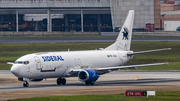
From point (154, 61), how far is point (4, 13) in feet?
332

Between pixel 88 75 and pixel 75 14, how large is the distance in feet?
411

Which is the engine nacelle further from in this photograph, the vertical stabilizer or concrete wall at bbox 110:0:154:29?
concrete wall at bbox 110:0:154:29

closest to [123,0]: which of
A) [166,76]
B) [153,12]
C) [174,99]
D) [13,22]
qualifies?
[153,12]

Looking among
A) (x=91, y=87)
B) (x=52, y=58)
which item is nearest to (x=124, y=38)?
(x=52, y=58)

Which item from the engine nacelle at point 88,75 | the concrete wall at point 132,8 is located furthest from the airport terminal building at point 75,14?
the engine nacelle at point 88,75

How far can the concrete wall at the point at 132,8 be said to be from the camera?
16138 centimetres

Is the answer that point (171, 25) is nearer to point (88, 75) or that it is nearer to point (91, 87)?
point (88, 75)

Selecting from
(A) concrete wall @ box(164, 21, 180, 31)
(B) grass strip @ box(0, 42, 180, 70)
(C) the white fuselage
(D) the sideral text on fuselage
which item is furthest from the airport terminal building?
(D) the sideral text on fuselage

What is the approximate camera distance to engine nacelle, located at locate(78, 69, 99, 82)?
4488 centimetres

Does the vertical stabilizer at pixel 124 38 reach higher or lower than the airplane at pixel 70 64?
higher

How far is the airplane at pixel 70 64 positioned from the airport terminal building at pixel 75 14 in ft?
336

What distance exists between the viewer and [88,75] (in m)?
44.8

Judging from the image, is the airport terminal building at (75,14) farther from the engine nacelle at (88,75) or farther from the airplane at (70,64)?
the engine nacelle at (88,75)

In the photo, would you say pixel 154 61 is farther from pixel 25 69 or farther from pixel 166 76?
pixel 25 69
